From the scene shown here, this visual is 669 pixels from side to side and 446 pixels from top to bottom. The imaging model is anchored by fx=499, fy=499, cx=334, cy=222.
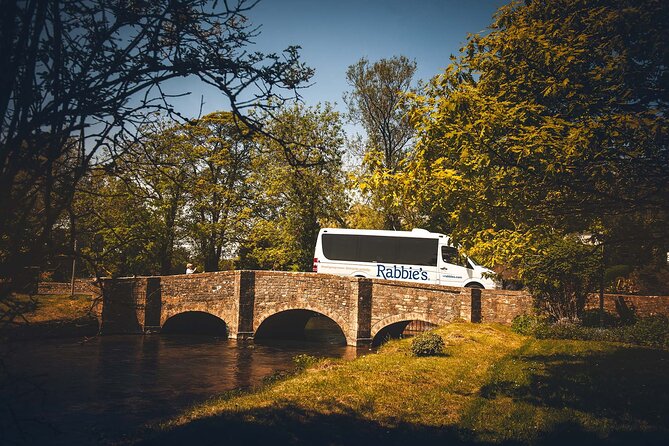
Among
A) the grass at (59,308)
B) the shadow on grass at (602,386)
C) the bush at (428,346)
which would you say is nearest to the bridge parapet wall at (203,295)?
the grass at (59,308)

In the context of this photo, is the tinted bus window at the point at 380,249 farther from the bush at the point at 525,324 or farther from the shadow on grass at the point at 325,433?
the shadow on grass at the point at 325,433

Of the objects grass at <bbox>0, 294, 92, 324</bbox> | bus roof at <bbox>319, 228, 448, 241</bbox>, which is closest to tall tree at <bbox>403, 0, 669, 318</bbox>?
bus roof at <bbox>319, 228, 448, 241</bbox>

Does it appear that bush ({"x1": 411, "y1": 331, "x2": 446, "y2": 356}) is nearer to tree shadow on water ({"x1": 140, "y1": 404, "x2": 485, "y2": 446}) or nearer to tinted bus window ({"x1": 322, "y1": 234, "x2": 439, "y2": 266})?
tree shadow on water ({"x1": 140, "y1": 404, "x2": 485, "y2": 446})

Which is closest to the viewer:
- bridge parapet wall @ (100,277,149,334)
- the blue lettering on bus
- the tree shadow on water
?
the tree shadow on water

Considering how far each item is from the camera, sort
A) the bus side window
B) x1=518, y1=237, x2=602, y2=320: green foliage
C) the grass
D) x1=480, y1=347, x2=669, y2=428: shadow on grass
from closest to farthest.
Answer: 1. x1=480, y1=347, x2=669, y2=428: shadow on grass
2. x1=518, y1=237, x2=602, y2=320: green foliage
3. the bus side window
4. the grass

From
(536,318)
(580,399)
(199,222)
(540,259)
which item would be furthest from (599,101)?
(199,222)

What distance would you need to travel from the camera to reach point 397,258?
2548 cm

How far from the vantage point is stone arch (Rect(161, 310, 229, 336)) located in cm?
3042

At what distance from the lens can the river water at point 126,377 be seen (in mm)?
12008

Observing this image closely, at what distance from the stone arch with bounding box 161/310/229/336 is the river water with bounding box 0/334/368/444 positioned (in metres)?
1.29

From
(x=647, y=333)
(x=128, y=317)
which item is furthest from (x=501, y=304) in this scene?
(x=128, y=317)

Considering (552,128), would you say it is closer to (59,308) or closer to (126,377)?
(126,377)

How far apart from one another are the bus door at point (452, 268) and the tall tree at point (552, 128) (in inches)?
487

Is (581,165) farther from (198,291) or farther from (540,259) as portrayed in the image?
(198,291)
